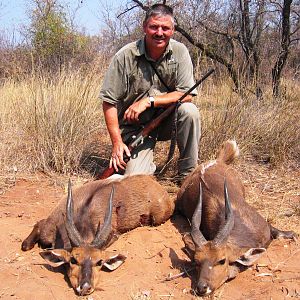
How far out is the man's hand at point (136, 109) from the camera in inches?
231

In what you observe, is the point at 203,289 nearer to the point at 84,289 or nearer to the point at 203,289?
the point at 203,289

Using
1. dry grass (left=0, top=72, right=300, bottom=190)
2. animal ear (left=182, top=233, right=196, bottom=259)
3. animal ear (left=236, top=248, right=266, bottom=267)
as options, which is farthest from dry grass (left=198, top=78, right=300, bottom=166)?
animal ear (left=236, top=248, right=266, bottom=267)

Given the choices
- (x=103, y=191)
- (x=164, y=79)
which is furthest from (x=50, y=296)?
(x=164, y=79)

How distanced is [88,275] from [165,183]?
277cm

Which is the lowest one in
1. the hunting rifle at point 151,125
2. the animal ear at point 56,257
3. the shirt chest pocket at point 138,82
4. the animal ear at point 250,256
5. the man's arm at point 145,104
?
the animal ear at point 250,256

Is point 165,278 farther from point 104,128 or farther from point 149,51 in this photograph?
point 104,128

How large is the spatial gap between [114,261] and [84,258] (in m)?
0.33

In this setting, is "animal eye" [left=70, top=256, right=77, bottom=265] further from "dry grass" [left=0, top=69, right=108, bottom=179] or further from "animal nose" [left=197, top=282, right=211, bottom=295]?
"dry grass" [left=0, top=69, right=108, bottom=179]

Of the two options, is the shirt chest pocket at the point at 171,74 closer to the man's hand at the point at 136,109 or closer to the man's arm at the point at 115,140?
the man's hand at the point at 136,109

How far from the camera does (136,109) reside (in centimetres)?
588

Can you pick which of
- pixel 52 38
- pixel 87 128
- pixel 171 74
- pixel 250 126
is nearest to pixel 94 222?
pixel 171 74

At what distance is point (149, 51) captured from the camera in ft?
19.7

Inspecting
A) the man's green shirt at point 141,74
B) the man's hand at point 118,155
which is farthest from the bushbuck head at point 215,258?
the man's green shirt at point 141,74

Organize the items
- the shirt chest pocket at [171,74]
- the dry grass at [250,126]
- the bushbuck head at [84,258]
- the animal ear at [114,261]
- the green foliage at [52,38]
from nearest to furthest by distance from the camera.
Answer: the bushbuck head at [84,258] → the animal ear at [114,261] → the shirt chest pocket at [171,74] → the dry grass at [250,126] → the green foliage at [52,38]
